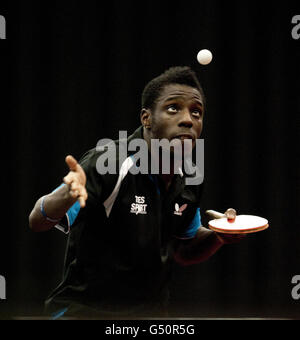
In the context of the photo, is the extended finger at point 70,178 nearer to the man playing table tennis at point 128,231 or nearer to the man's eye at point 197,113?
the man playing table tennis at point 128,231

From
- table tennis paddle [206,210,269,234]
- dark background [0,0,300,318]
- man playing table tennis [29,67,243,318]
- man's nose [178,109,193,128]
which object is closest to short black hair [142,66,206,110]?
man playing table tennis [29,67,243,318]

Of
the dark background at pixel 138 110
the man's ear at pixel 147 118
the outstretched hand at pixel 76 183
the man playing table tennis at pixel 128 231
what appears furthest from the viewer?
the dark background at pixel 138 110

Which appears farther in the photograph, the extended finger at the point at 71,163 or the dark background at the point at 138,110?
the dark background at the point at 138,110

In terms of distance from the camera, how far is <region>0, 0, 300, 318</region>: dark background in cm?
233

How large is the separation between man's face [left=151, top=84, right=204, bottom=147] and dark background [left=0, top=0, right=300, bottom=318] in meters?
0.92

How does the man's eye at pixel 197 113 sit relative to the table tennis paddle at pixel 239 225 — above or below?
above

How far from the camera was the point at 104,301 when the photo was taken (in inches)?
54.9

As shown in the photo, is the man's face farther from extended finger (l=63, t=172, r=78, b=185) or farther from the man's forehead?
extended finger (l=63, t=172, r=78, b=185)

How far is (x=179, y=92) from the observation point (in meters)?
1.43

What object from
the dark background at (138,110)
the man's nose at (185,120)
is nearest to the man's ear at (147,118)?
the man's nose at (185,120)

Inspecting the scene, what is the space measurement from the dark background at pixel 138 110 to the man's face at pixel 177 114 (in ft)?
3.01

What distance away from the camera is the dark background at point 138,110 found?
2328mm
